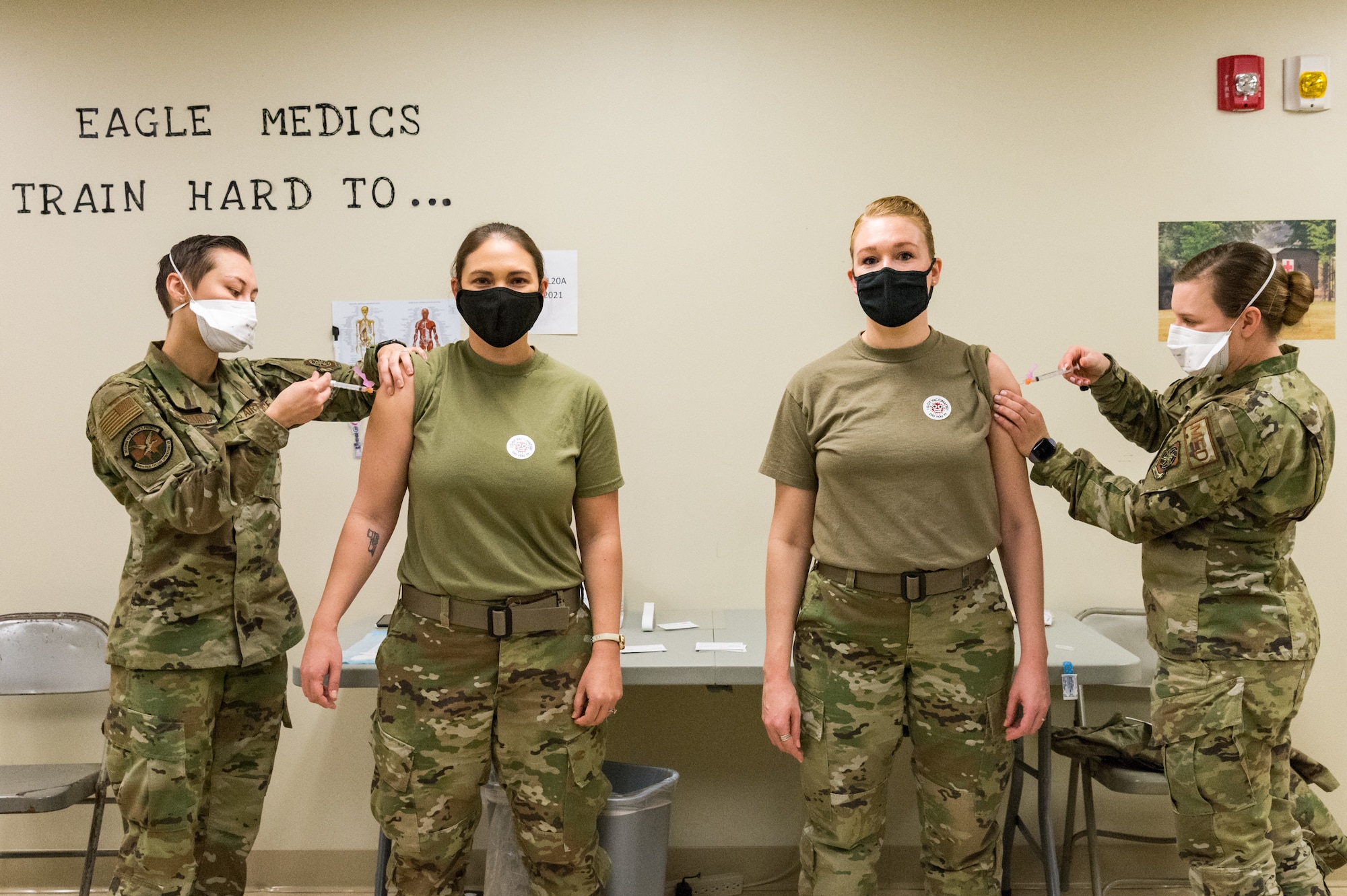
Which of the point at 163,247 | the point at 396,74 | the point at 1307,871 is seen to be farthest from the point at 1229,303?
the point at 163,247

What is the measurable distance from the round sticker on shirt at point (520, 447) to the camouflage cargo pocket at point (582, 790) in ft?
1.86

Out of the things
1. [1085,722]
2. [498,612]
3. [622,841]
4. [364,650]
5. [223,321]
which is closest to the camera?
[498,612]

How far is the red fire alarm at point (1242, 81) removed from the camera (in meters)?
2.85

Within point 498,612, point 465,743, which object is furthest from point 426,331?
point 465,743

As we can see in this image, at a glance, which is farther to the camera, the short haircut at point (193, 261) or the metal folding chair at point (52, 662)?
the metal folding chair at point (52, 662)

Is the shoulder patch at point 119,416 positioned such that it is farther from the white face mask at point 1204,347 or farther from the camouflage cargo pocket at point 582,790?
the white face mask at point 1204,347

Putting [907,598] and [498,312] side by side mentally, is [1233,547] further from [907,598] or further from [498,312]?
[498,312]

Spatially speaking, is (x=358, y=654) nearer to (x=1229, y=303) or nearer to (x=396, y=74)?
(x=396, y=74)

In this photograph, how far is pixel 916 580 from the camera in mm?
1844

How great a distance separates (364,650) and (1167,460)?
6.42 ft

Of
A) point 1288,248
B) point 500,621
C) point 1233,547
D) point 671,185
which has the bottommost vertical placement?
point 500,621

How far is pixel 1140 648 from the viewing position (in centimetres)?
294

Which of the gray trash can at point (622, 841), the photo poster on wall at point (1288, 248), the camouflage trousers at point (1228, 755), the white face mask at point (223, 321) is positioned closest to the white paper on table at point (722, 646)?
the gray trash can at point (622, 841)

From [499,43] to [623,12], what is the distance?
39 cm
